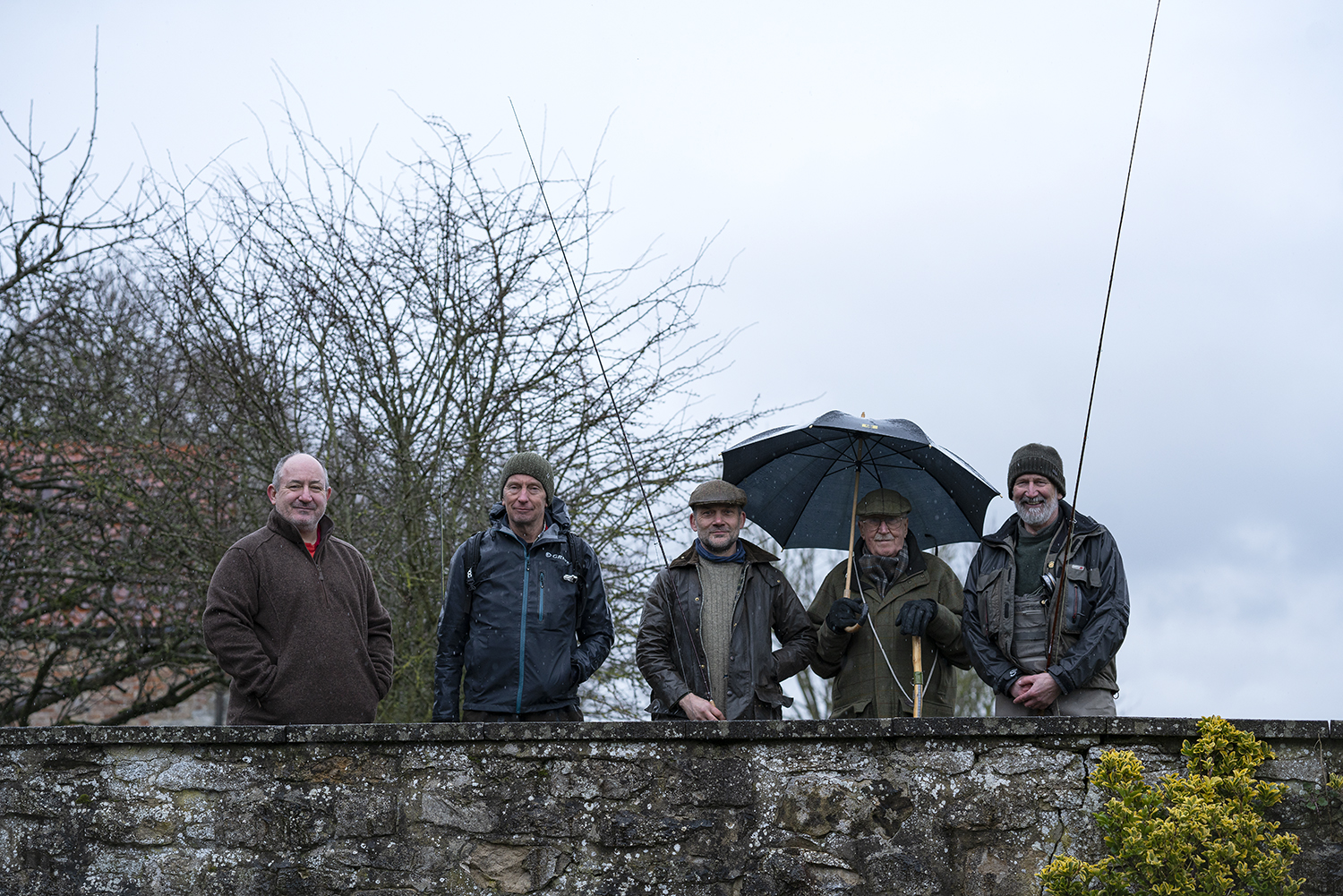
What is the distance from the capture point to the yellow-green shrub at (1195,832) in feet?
11.6

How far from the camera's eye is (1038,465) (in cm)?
465

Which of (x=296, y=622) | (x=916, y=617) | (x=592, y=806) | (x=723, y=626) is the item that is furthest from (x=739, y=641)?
(x=296, y=622)

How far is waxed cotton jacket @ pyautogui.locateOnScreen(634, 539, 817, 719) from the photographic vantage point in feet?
15.3

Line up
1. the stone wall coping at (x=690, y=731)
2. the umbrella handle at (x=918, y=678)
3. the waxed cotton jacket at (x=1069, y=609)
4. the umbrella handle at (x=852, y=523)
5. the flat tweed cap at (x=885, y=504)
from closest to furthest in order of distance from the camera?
the stone wall coping at (x=690, y=731)
the waxed cotton jacket at (x=1069, y=609)
the umbrella handle at (x=918, y=678)
the umbrella handle at (x=852, y=523)
the flat tweed cap at (x=885, y=504)

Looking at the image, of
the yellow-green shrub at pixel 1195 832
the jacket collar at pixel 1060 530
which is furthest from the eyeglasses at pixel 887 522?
the yellow-green shrub at pixel 1195 832

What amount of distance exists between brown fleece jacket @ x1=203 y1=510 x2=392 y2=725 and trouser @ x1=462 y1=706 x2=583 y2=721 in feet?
1.20

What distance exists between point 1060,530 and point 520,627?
2.10 m

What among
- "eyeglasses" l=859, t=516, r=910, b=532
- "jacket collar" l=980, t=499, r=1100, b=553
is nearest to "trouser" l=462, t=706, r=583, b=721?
"eyeglasses" l=859, t=516, r=910, b=532

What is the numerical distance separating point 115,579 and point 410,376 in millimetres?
2845

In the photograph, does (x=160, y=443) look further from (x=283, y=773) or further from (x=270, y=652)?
(x=283, y=773)

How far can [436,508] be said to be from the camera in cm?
805

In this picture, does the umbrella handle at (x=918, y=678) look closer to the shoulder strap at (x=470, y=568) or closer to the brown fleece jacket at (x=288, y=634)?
the shoulder strap at (x=470, y=568)

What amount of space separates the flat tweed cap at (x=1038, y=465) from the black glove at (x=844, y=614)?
29.5 inches

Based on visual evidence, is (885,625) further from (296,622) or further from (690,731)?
(296,622)
